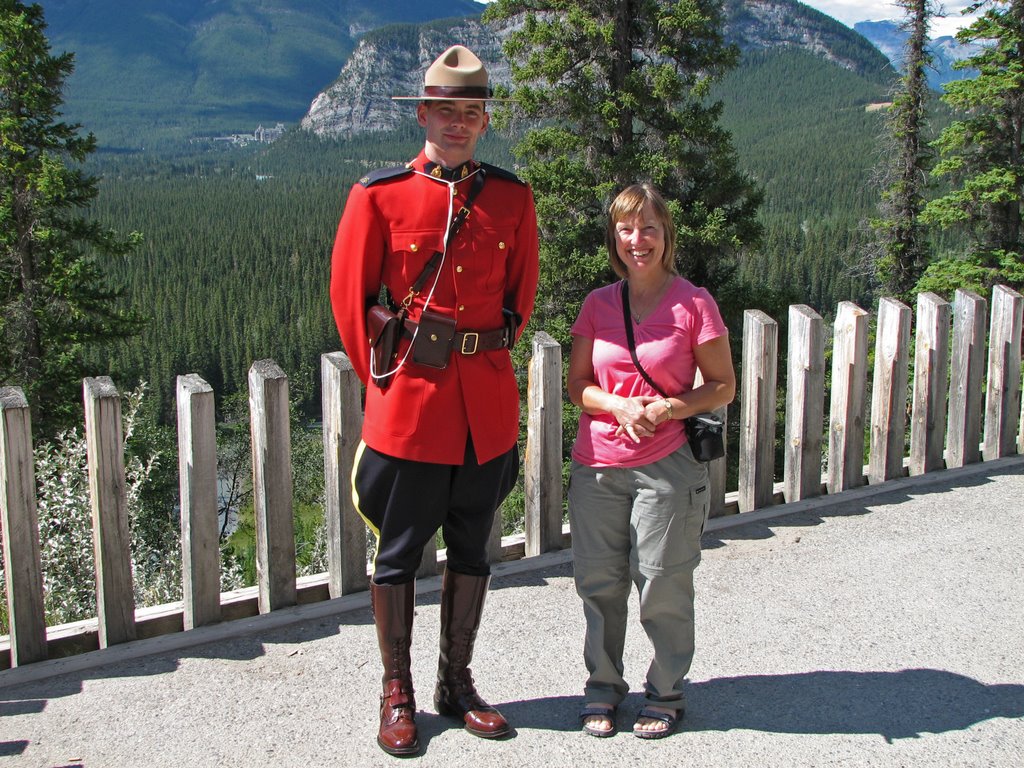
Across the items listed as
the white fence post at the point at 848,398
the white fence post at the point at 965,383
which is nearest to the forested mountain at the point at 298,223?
the white fence post at the point at 965,383

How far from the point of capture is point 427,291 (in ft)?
8.85

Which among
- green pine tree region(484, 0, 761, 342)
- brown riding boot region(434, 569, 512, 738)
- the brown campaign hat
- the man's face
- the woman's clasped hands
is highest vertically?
green pine tree region(484, 0, 761, 342)

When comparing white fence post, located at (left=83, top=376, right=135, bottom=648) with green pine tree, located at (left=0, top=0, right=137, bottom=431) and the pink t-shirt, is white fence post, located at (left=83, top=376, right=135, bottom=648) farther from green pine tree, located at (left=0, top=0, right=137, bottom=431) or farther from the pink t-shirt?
green pine tree, located at (left=0, top=0, right=137, bottom=431)

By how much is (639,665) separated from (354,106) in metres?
196

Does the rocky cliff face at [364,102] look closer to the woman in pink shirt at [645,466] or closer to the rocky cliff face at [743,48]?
the rocky cliff face at [743,48]

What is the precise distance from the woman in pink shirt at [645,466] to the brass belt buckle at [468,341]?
276 millimetres

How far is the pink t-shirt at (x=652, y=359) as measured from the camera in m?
2.70

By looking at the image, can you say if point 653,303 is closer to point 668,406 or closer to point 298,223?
point 668,406

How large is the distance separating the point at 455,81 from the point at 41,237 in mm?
22405

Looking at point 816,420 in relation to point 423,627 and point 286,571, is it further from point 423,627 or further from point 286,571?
point 286,571

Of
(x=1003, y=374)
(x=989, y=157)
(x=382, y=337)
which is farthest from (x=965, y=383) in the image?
(x=989, y=157)

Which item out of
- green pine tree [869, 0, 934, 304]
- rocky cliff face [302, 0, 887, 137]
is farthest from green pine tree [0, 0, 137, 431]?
rocky cliff face [302, 0, 887, 137]

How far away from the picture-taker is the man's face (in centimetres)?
263

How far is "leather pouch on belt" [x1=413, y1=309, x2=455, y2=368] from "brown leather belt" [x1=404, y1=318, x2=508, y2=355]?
0.09 ft
